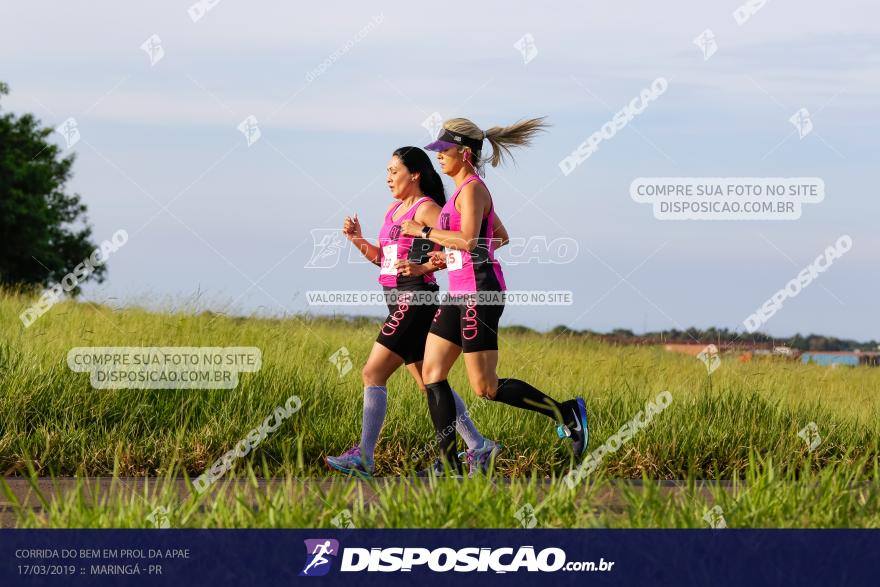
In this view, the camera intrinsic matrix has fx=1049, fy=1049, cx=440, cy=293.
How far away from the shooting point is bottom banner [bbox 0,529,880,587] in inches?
188

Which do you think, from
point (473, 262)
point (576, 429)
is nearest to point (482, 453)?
point (576, 429)

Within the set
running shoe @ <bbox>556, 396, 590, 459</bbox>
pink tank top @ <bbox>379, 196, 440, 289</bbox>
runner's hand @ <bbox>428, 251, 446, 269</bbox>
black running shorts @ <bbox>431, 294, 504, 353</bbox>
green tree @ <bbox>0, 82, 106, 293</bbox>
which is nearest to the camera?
black running shorts @ <bbox>431, 294, 504, 353</bbox>

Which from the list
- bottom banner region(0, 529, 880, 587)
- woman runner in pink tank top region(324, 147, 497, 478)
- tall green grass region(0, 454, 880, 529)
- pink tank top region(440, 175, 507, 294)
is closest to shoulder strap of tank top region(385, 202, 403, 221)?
woman runner in pink tank top region(324, 147, 497, 478)

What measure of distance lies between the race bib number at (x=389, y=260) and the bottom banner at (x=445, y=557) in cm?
254

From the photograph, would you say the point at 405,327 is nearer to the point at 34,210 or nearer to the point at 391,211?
the point at 391,211

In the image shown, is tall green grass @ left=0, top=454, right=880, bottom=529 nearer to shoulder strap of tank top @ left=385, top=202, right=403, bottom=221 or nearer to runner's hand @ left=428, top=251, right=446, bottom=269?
runner's hand @ left=428, top=251, right=446, bottom=269

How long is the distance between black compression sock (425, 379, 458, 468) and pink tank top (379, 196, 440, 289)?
71 centimetres

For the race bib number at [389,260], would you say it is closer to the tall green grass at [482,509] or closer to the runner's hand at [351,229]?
the runner's hand at [351,229]

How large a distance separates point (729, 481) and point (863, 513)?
2.25 metres

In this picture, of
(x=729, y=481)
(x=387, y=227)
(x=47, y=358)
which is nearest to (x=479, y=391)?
(x=387, y=227)

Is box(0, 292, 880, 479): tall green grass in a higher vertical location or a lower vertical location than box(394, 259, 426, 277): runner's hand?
lower

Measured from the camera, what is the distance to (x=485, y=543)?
4.99 meters

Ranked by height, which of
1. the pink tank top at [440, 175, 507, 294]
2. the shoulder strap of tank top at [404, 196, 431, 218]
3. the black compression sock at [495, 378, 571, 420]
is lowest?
the black compression sock at [495, 378, 571, 420]

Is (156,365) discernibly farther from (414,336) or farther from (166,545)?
(166,545)
